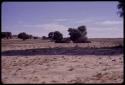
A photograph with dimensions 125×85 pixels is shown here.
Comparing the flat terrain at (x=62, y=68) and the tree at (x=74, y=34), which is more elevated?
the flat terrain at (x=62, y=68)

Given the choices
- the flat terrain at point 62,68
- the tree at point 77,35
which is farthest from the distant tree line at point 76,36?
the flat terrain at point 62,68

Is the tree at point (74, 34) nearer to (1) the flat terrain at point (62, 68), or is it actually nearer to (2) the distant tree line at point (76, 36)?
(2) the distant tree line at point (76, 36)

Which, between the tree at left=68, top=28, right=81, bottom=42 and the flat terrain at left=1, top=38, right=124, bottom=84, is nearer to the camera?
the flat terrain at left=1, top=38, right=124, bottom=84

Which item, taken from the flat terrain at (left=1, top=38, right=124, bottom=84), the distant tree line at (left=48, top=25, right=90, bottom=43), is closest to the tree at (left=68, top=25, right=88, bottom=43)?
the distant tree line at (left=48, top=25, right=90, bottom=43)

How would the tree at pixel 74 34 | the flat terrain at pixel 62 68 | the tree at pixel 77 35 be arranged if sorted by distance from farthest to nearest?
the tree at pixel 74 34 < the tree at pixel 77 35 < the flat terrain at pixel 62 68

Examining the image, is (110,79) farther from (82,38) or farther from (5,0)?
(82,38)

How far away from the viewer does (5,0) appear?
6.70 meters

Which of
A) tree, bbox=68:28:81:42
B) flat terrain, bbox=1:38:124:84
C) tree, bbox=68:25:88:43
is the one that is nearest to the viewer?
flat terrain, bbox=1:38:124:84

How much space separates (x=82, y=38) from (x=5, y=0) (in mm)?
48010

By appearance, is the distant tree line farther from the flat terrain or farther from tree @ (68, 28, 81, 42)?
the flat terrain

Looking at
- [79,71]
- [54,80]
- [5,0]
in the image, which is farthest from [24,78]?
[5,0]

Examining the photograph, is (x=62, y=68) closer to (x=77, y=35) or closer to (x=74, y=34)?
(x=74, y=34)

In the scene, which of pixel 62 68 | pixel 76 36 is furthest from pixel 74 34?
pixel 62 68

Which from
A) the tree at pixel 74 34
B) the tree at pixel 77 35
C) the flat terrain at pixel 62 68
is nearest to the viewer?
the flat terrain at pixel 62 68
